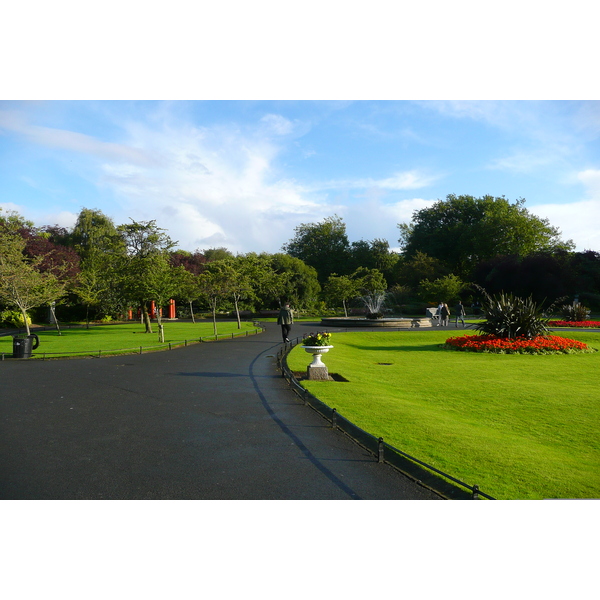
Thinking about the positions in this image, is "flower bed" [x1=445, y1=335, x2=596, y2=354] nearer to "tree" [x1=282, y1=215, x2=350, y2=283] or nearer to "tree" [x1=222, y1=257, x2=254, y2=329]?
"tree" [x1=222, y1=257, x2=254, y2=329]

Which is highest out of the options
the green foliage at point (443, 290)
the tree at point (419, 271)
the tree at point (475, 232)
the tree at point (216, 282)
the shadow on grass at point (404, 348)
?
the tree at point (475, 232)

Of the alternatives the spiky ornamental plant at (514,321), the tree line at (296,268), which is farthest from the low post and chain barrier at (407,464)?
the tree line at (296,268)

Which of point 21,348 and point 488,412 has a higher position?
point 21,348

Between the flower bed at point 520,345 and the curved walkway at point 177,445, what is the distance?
10.1m

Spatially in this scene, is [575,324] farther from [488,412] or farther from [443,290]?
[488,412]

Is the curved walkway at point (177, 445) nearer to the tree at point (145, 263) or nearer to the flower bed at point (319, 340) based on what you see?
the flower bed at point (319, 340)

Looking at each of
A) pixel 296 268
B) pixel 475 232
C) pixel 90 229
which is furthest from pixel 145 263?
pixel 475 232

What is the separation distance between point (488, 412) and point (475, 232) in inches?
2284

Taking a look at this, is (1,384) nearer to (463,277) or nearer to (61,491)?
(61,491)

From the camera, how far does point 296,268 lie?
5603 centimetres

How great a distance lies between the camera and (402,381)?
12.3 m

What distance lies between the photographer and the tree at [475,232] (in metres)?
60.3

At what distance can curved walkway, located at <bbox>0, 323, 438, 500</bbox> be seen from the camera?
4914mm

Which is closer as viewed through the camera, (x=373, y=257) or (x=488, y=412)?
(x=488, y=412)
